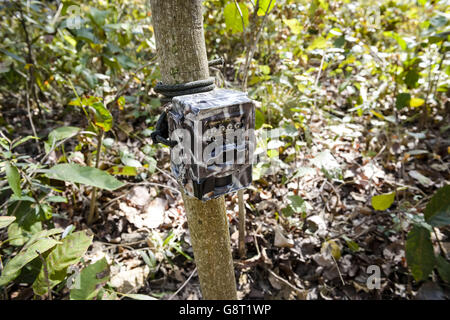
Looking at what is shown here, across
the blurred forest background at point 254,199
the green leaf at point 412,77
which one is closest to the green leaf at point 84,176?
the blurred forest background at point 254,199

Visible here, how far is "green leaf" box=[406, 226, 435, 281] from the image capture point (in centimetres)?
121

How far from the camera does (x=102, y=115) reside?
1.26 metres

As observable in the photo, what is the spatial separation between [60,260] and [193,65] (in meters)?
0.80

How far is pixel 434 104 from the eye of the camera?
2467 mm

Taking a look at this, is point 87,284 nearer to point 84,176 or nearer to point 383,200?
point 84,176

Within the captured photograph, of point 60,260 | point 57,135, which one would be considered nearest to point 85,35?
point 57,135

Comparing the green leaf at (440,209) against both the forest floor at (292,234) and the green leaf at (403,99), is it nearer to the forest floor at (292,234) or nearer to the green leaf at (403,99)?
the forest floor at (292,234)

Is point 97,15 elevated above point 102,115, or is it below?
above

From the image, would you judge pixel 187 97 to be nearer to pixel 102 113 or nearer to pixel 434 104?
pixel 102 113

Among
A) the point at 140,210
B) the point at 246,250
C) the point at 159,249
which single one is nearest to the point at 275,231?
the point at 246,250

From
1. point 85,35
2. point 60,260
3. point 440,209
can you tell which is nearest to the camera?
point 60,260

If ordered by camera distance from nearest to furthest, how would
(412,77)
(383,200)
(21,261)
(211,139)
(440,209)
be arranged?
1. (211,139)
2. (21,261)
3. (440,209)
4. (383,200)
5. (412,77)

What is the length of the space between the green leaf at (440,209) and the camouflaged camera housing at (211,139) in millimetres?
858

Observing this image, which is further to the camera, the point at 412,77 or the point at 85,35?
the point at 412,77
